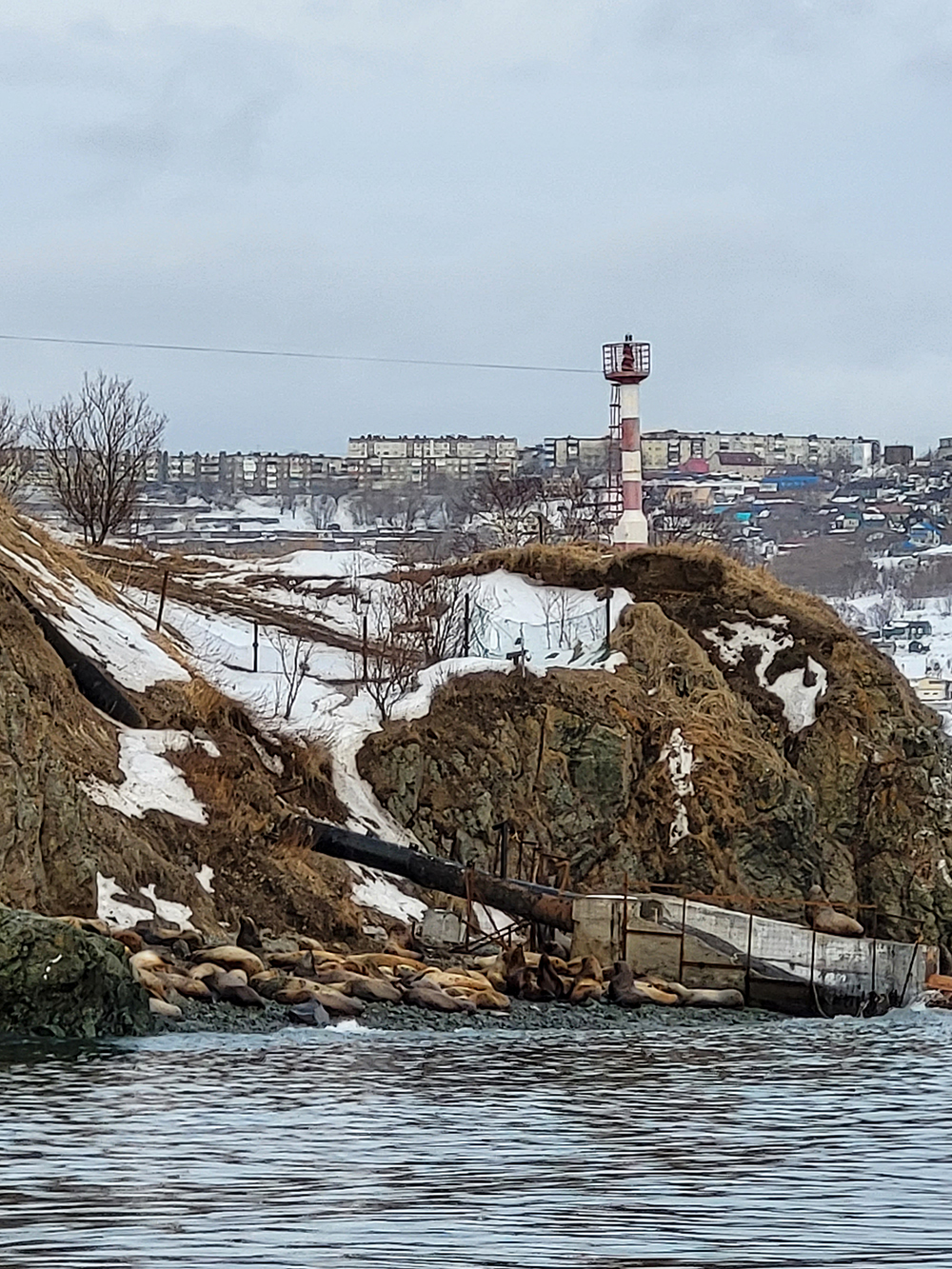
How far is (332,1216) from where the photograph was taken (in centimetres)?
1592

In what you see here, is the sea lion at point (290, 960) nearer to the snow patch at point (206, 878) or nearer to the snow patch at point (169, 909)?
the snow patch at point (169, 909)

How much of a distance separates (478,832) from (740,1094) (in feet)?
69.0

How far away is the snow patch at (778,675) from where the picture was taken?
5319 cm

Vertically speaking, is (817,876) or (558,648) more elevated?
(558,648)

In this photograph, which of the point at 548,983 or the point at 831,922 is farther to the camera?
the point at 831,922

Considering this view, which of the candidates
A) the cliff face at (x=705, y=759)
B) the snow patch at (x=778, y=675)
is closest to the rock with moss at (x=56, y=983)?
the cliff face at (x=705, y=759)

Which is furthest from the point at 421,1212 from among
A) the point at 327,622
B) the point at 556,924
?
the point at 327,622

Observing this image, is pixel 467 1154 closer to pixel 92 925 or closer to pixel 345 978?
pixel 92 925

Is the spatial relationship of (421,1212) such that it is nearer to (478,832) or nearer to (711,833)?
(478,832)

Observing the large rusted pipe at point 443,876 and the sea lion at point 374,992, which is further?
the large rusted pipe at point 443,876

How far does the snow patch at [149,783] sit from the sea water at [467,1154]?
978cm

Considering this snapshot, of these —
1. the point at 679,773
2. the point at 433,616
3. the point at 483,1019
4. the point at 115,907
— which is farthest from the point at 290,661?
the point at 483,1019

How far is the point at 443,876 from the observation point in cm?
3975

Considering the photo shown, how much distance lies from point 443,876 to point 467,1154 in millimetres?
20351
